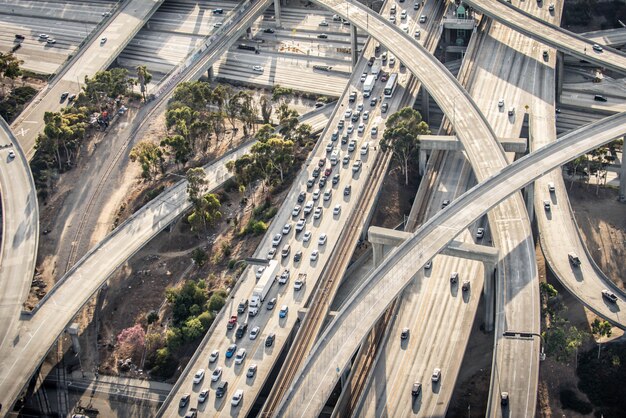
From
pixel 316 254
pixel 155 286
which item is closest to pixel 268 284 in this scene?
pixel 316 254

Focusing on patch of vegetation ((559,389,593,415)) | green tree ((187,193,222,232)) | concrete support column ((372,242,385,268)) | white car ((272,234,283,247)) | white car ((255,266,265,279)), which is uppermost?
green tree ((187,193,222,232))

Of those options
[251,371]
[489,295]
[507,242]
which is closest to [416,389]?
[251,371]

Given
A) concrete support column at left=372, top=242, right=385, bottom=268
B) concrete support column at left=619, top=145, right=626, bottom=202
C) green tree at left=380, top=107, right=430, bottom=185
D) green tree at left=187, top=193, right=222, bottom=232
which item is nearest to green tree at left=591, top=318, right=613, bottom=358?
concrete support column at left=372, top=242, right=385, bottom=268

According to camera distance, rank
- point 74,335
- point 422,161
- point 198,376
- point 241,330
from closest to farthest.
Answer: point 198,376, point 241,330, point 74,335, point 422,161

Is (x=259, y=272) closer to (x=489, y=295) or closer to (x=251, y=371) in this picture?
(x=251, y=371)

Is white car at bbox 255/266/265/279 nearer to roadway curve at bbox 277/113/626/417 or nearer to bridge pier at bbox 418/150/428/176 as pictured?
roadway curve at bbox 277/113/626/417

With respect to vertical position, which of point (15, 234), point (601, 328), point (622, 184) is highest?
point (622, 184)
